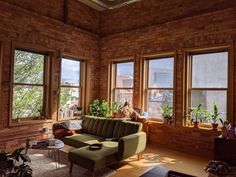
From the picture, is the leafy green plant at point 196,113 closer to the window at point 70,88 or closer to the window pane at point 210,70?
the window pane at point 210,70

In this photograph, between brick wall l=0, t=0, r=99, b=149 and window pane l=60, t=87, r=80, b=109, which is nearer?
brick wall l=0, t=0, r=99, b=149

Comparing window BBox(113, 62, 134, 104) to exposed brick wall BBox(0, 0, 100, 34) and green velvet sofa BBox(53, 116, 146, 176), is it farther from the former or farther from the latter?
green velvet sofa BBox(53, 116, 146, 176)

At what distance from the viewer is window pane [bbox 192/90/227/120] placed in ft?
14.7

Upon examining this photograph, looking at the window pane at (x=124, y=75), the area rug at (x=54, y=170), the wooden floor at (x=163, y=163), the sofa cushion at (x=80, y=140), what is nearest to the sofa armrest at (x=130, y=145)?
the wooden floor at (x=163, y=163)

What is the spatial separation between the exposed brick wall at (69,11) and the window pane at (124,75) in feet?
4.96

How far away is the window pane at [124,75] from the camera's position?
6.11m

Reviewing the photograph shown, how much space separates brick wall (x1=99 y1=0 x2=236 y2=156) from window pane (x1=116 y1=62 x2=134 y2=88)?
0.31 meters

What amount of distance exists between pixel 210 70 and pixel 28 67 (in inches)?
175

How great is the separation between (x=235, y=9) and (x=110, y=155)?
13.1 ft

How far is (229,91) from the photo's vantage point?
170 inches

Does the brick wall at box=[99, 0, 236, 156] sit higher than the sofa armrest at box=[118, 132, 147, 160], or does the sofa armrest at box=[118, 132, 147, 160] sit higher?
the brick wall at box=[99, 0, 236, 156]

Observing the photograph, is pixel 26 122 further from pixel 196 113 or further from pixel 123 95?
pixel 196 113

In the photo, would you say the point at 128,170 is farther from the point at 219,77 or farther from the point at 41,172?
the point at 219,77

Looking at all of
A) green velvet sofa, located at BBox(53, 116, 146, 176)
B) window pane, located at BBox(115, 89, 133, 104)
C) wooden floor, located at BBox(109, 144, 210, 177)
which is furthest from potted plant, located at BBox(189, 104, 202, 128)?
window pane, located at BBox(115, 89, 133, 104)
